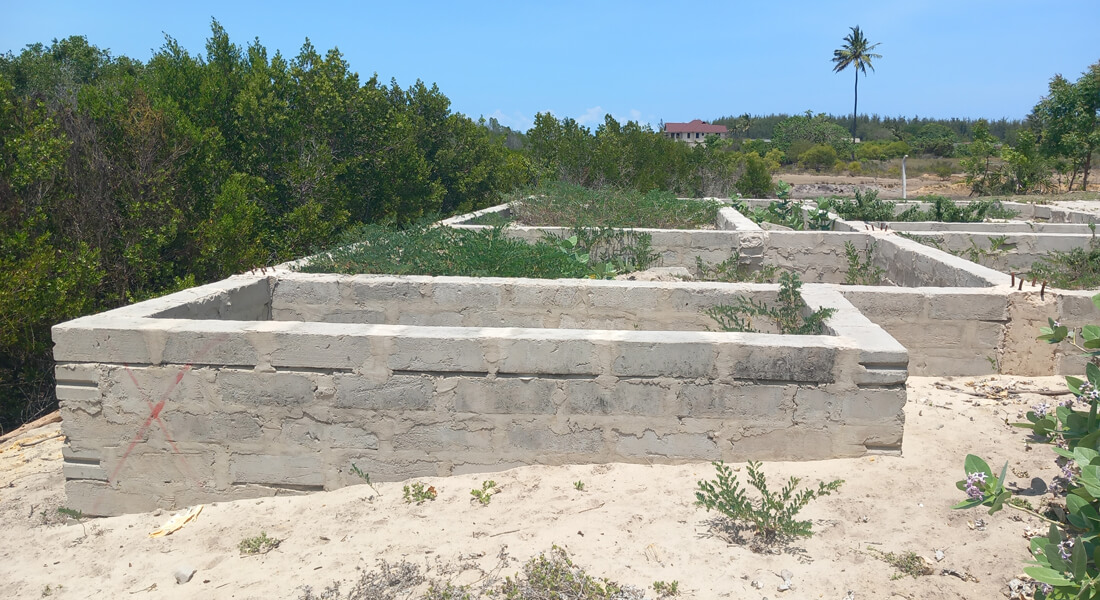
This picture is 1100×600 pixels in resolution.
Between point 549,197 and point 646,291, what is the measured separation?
6499 mm

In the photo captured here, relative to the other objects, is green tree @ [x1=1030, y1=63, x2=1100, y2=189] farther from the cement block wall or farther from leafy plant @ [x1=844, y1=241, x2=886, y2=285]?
the cement block wall

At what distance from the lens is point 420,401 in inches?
164

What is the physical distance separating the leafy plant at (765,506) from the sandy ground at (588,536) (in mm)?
86

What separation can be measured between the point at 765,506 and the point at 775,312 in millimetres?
2156

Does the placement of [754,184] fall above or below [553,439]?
above

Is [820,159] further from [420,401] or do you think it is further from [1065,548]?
[1065,548]

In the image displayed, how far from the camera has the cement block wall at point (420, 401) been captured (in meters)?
4.05

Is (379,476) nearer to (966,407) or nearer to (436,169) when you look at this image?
(966,407)

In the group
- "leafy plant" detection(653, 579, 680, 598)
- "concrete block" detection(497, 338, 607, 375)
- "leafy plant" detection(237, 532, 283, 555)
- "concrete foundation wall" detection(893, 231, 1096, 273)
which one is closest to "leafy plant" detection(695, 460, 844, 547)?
"leafy plant" detection(653, 579, 680, 598)

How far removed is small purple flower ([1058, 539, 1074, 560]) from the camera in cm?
247

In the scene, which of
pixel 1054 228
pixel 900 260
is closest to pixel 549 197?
pixel 900 260

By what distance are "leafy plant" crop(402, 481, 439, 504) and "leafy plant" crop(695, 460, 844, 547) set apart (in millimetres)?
1460

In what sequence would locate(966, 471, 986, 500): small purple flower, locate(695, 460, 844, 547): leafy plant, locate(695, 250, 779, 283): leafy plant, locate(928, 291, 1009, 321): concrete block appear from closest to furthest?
locate(966, 471, 986, 500): small purple flower → locate(695, 460, 844, 547): leafy plant → locate(928, 291, 1009, 321): concrete block → locate(695, 250, 779, 283): leafy plant

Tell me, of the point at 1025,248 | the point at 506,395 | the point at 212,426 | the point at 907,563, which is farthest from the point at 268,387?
the point at 1025,248
